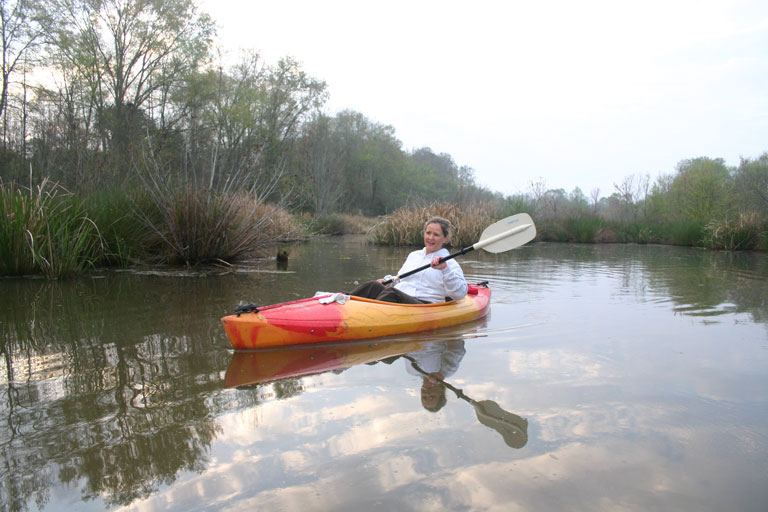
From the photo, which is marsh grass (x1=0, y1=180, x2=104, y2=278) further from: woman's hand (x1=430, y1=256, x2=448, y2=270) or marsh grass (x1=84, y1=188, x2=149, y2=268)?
woman's hand (x1=430, y1=256, x2=448, y2=270)

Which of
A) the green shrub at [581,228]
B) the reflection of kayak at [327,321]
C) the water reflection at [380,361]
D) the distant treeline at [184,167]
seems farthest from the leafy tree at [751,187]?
the water reflection at [380,361]

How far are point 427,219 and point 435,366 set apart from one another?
10.00 m

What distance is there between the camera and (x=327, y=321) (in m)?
3.60

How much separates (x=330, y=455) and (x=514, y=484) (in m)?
0.70

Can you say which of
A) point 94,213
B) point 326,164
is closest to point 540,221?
point 94,213

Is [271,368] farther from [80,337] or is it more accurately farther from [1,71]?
[1,71]

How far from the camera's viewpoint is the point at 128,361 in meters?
3.06

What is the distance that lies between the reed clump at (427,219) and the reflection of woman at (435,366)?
9.21 metres

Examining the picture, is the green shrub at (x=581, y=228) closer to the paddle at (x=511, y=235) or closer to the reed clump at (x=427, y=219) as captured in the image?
the reed clump at (x=427, y=219)

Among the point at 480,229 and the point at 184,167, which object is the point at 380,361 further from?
the point at 480,229

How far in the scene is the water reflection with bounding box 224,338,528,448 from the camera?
2410 mm

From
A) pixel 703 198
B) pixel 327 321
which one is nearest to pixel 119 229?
pixel 327 321

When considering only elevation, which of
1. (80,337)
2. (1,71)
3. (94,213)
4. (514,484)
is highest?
(1,71)

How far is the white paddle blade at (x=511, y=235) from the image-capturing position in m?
5.05
